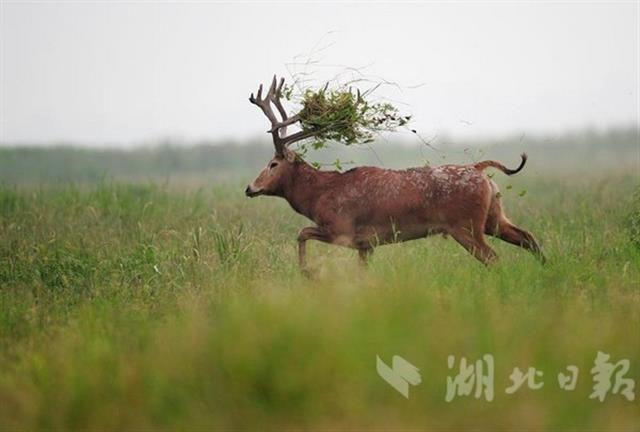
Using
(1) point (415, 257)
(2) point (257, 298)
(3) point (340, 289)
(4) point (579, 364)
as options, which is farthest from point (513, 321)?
(1) point (415, 257)

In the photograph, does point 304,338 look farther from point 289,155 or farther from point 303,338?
point 289,155

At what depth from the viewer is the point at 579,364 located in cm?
575

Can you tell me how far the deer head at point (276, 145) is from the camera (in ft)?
31.0

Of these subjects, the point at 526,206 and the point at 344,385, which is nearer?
the point at 344,385

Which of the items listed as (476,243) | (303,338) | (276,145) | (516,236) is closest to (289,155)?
(276,145)

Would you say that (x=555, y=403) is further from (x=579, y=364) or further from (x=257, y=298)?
(x=257, y=298)

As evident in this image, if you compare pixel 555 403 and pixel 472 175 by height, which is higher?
pixel 472 175

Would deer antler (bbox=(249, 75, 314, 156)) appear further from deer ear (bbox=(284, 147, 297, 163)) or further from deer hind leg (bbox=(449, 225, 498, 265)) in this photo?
deer hind leg (bbox=(449, 225, 498, 265))

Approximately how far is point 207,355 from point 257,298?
696 mm

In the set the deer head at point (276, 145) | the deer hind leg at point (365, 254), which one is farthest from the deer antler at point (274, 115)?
the deer hind leg at point (365, 254)

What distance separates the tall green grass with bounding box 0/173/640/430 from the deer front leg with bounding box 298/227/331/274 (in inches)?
5.6

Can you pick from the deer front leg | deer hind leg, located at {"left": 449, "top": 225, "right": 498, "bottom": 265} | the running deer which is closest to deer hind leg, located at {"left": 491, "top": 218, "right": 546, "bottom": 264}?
the running deer

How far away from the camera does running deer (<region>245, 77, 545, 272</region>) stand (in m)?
8.80

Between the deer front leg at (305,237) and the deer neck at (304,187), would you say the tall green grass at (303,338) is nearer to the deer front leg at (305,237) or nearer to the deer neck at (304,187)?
the deer front leg at (305,237)
